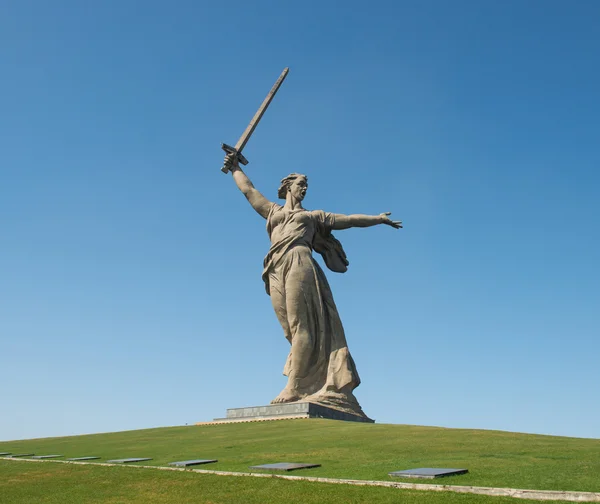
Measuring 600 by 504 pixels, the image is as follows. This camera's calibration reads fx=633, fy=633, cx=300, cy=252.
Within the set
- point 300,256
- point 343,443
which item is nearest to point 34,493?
point 343,443

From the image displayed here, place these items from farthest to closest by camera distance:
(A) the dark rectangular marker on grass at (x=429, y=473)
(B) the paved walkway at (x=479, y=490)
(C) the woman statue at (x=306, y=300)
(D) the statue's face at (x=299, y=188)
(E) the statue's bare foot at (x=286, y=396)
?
(D) the statue's face at (x=299, y=188), (C) the woman statue at (x=306, y=300), (E) the statue's bare foot at (x=286, y=396), (A) the dark rectangular marker on grass at (x=429, y=473), (B) the paved walkway at (x=479, y=490)

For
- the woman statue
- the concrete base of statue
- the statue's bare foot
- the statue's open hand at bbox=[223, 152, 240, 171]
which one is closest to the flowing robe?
the woman statue

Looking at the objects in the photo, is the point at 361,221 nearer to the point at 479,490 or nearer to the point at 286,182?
the point at 286,182

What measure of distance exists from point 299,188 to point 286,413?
896 centimetres

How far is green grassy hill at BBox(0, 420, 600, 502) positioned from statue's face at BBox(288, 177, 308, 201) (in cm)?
915

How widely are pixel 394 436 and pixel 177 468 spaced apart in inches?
220

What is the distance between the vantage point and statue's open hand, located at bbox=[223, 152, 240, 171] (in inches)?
1038

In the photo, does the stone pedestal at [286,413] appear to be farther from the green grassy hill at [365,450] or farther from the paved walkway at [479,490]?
the paved walkway at [479,490]

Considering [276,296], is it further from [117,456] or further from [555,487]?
[555,487]

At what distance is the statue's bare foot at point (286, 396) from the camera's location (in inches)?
881

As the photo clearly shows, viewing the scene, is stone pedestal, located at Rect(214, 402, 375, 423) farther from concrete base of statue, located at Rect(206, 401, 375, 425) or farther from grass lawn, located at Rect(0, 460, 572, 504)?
grass lawn, located at Rect(0, 460, 572, 504)

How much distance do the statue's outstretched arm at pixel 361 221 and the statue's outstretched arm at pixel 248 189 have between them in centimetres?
283

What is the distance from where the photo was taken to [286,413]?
21047mm

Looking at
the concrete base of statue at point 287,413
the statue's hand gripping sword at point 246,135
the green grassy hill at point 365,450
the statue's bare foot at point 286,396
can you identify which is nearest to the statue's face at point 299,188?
the statue's hand gripping sword at point 246,135
